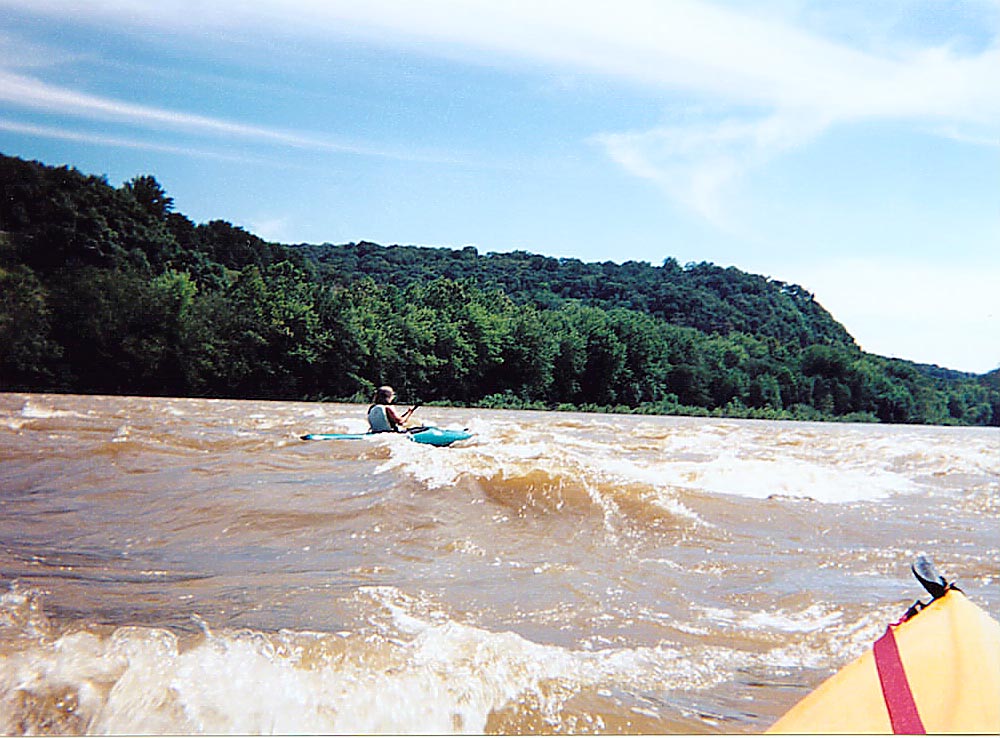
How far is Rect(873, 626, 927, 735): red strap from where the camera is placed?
1843mm

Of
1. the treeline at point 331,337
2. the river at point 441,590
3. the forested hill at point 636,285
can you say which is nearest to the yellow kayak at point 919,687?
the river at point 441,590

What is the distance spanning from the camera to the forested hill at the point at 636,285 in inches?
2928

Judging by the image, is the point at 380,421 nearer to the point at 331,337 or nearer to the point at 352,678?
the point at 352,678

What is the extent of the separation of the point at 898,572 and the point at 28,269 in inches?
1513

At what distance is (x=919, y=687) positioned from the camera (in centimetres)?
197

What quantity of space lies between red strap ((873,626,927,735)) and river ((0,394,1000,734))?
1.86 feet

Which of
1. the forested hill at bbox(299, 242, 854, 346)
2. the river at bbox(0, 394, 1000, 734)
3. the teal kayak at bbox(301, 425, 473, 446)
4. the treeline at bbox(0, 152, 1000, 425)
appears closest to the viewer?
the river at bbox(0, 394, 1000, 734)

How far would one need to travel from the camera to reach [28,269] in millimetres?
35719

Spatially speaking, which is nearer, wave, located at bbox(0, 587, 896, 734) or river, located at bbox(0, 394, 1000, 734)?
wave, located at bbox(0, 587, 896, 734)

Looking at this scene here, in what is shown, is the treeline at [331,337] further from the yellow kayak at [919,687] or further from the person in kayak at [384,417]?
the yellow kayak at [919,687]

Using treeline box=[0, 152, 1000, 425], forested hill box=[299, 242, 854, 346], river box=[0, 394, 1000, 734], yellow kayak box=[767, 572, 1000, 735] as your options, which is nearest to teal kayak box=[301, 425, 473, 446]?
river box=[0, 394, 1000, 734]

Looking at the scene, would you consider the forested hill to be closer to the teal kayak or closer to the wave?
the teal kayak

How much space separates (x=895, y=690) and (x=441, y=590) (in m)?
2.33

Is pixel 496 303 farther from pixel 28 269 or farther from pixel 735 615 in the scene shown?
pixel 735 615
